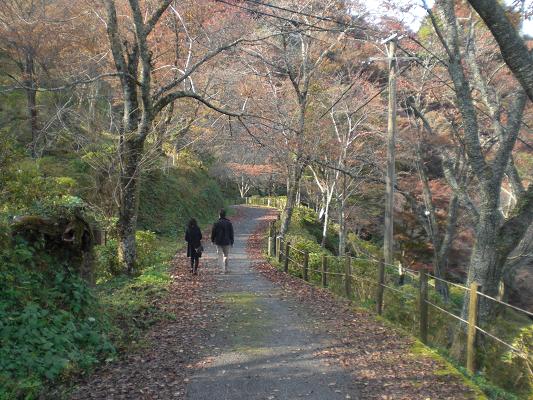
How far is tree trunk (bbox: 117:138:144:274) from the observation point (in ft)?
36.7

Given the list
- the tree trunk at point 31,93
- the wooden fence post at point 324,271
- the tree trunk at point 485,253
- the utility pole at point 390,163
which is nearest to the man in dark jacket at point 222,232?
the wooden fence post at point 324,271

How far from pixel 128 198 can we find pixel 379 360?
24.1 feet

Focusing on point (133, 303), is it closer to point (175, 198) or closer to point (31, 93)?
point (31, 93)

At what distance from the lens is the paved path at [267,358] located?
17.2 ft

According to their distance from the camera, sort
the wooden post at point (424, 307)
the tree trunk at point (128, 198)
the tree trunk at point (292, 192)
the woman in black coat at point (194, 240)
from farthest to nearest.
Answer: the tree trunk at point (292, 192)
the woman in black coat at point (194, 240)
the tree trunk at point (128, 198)
the wooden post at point (424, 307)

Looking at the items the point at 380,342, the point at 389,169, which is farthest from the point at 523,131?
the point at 380,342

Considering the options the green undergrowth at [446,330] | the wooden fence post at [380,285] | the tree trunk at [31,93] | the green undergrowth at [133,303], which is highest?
the tree trunk at [31,93]

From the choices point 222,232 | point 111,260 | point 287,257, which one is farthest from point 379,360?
point 287,257

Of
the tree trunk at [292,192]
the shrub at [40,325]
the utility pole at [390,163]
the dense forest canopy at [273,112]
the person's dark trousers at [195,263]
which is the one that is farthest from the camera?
the tree trunk at [292,192]

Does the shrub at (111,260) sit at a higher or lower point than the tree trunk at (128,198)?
lower

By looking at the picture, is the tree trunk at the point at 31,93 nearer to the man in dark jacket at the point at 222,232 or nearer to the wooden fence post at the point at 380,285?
the man in dark jacket at the point at 222,232

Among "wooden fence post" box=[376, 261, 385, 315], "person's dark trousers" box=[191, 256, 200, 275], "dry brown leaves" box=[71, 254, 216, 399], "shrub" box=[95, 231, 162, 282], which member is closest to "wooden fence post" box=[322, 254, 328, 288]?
"wooden fence post" box=[376, 261, 385, 315]

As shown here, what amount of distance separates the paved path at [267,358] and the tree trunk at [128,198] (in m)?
3.04

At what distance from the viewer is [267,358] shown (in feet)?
20.7
